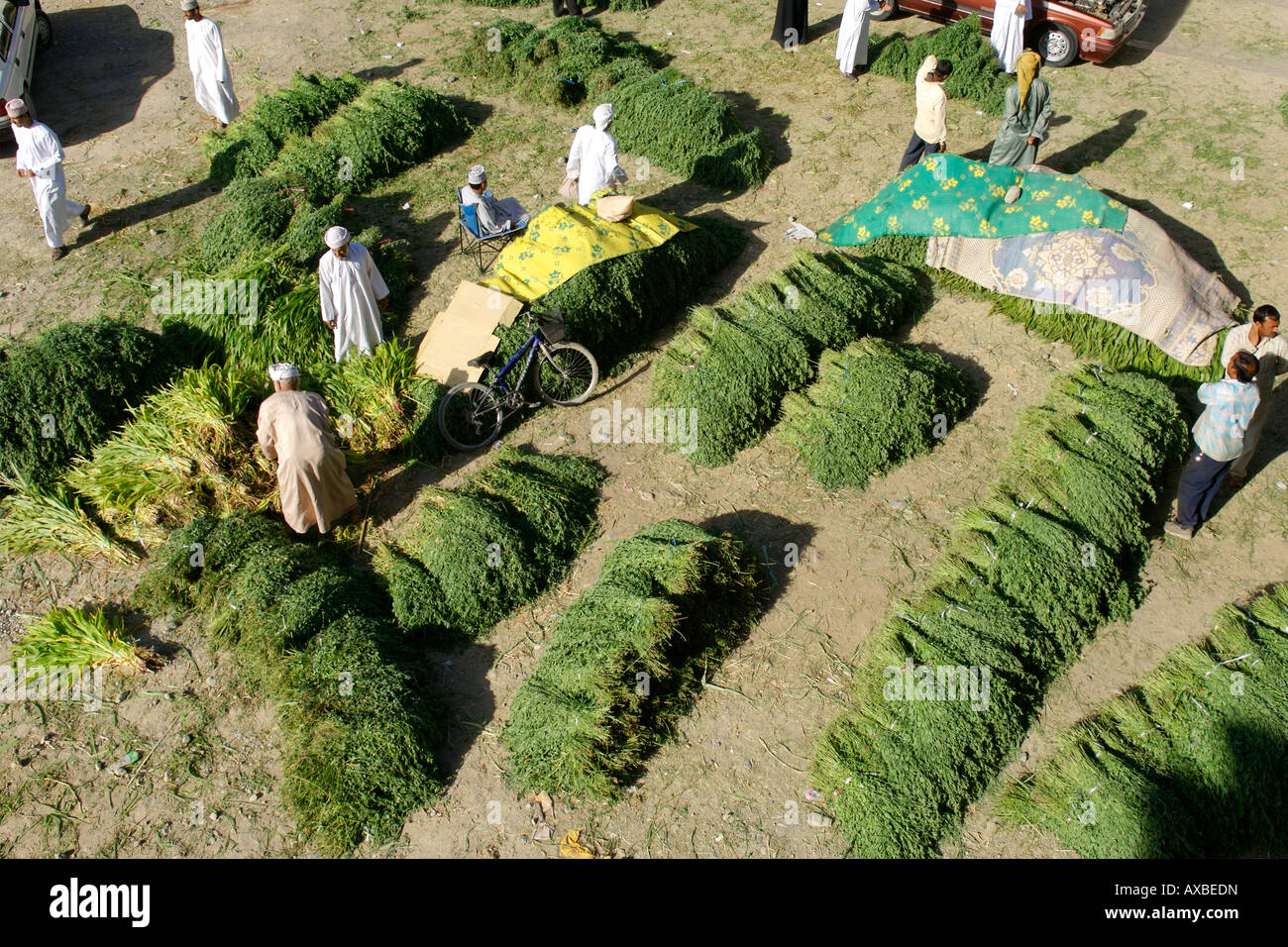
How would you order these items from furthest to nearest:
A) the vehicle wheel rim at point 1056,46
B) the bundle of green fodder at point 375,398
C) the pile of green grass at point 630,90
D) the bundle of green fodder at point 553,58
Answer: the vehicle wheel rim at point 1056,46 → the bundle of green fodder at point 553,58 → the pile of green grass at point 630,90 → the bundle of green fodder at point 375,398

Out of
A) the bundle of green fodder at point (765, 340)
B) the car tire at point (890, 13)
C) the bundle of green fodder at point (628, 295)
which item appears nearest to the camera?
the bundle of green fodder at point (765, 340)

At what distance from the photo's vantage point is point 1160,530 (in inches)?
267

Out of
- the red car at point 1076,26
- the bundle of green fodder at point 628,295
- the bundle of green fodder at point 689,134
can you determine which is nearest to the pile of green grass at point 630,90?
the bundle of green fodder at point 689,134

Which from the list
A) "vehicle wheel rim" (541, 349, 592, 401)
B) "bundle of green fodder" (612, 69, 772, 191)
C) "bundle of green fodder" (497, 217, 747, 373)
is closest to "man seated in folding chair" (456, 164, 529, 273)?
"bundle of green fodder" (497, 217, 747, 373)

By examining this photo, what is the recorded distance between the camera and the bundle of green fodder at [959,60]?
36.1 ft

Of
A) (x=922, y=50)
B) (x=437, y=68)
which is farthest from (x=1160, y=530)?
(x=437, y=68)

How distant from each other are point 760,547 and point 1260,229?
6612mm

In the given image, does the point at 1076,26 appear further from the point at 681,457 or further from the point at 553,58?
the point at 681,457

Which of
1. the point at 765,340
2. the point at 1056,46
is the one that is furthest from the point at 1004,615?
the point at 1056,46

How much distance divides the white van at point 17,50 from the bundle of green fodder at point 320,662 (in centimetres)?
817

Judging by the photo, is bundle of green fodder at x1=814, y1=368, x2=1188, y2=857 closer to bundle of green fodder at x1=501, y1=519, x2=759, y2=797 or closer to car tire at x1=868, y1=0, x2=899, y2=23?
bundle of green fodder at x1=501, y1=519, x2=759, y2=797

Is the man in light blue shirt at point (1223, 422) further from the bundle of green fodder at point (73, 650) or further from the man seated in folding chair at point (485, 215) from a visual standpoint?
the bundle of green fodder at point (73, 650)
